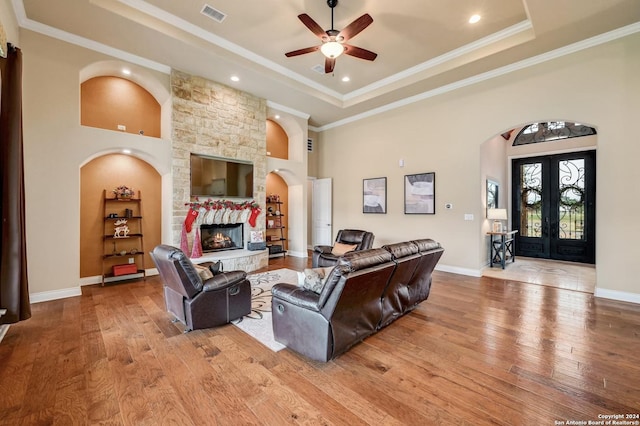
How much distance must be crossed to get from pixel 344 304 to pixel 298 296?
1.51ft

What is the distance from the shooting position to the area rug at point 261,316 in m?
3.03

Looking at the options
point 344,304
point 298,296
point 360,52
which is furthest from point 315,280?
point 360,52

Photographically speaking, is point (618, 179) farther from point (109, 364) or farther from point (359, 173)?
point (109, 364)

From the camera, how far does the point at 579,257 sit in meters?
7.24

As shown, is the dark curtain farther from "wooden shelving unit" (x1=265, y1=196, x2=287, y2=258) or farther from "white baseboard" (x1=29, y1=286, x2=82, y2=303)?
"wooden shelving unit" (x1=265, y1=196, x2=287, y2=258)

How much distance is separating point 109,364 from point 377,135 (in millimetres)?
7014

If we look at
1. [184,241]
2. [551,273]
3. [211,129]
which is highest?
[211,129]

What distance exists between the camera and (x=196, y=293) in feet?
10.2

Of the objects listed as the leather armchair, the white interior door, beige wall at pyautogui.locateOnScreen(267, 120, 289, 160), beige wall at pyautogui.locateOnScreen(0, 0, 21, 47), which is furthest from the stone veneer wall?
the white interior door

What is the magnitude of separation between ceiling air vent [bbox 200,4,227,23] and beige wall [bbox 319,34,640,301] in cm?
447

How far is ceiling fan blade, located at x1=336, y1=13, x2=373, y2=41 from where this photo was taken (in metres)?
3.37

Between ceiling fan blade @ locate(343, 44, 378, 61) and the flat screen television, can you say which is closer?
ceiling fan blade @ locate(343, 44, 378, 61)

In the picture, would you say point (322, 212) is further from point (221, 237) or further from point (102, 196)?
point (102, 196)

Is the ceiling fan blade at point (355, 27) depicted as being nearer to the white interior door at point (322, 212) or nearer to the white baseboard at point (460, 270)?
the white baseboard at point (460, 270)
